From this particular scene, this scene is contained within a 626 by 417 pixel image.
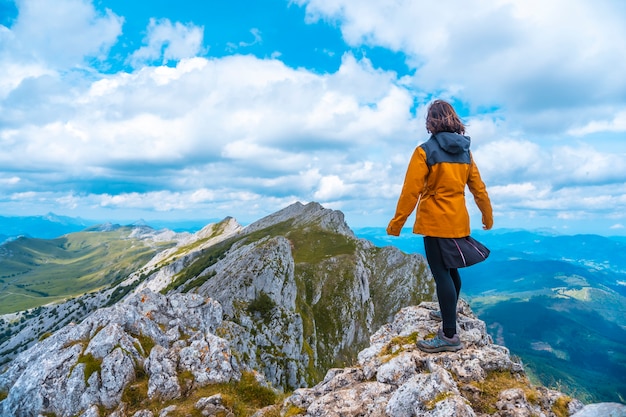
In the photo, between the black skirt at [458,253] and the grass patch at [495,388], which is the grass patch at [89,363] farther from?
the black skirt at [458,253]

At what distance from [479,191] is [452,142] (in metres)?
2.15

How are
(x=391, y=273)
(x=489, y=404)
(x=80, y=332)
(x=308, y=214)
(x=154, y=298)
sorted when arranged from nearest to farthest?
(x=489, y=404) < (x=80, y=332) < (x=154, y=298) < (x=391, y=273) < (x=308, y=214)

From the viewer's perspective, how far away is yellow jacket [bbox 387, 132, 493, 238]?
9.76 metres

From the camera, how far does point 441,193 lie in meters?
9.89

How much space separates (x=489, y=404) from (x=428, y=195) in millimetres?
5634

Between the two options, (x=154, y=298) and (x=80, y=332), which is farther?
Answer: (x=154, y=298)

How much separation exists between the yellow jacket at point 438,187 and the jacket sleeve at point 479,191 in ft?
1.93

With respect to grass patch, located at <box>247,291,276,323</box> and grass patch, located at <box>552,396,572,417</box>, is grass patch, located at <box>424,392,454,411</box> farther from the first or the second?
grass patch, located at <box>247,291,276,323</box>

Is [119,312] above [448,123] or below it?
below

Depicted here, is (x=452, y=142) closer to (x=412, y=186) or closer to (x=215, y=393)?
(x=412, y=186)

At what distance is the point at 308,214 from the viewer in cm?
19375

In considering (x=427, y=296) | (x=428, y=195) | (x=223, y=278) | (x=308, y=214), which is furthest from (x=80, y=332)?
(x=308, y=214)

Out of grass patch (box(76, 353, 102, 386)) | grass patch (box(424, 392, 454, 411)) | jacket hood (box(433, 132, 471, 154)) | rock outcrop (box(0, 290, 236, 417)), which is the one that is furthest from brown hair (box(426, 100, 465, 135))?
→ grass patch (box(76, 353, 102, 386))

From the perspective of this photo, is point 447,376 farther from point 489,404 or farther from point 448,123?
point 448,123
